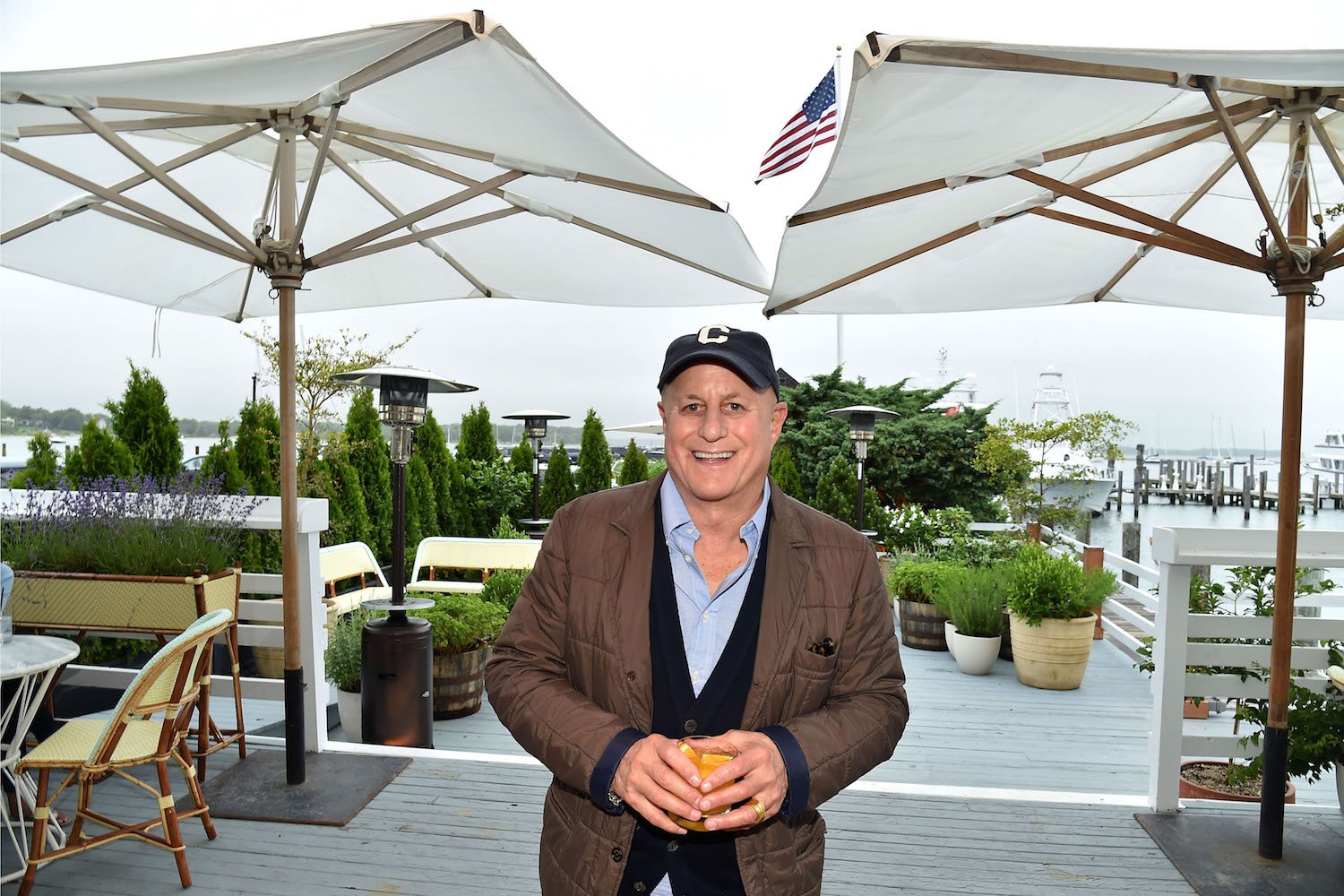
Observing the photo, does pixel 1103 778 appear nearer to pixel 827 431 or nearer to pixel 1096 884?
pixel 1096 884

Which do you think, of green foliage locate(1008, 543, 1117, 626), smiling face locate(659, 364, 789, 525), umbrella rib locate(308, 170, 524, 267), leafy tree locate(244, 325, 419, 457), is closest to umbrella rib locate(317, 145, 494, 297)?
umbrella rib locate(308, 170, 524, 267)

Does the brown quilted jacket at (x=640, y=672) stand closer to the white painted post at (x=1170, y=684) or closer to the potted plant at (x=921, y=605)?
the white painted post at (x=1170, y=684)

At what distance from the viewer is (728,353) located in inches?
56.3

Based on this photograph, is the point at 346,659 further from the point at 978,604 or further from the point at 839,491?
the point at 839,491

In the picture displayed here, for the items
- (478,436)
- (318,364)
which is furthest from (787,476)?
(318,364)

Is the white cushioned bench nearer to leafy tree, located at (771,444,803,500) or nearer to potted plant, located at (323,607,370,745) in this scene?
potted plant, located at (323,607,370,745)

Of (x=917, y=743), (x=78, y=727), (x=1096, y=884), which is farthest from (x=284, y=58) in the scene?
(x=917, y=743)

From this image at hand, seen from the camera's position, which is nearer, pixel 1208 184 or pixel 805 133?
pixel 1208 184

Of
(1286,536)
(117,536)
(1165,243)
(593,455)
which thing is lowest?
(593,455)

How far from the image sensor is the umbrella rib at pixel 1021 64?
201 centimetres

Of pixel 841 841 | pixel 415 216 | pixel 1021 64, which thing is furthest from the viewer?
pixel 415 216

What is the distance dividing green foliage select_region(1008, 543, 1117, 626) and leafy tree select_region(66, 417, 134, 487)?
6.37m

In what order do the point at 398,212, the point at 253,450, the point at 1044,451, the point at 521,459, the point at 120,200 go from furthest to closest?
the point at 521,459, the point at 1044,451, the point at 253,450, the point at 398,212, the point at 120,200

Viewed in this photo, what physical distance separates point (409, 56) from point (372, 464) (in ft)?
23.6
